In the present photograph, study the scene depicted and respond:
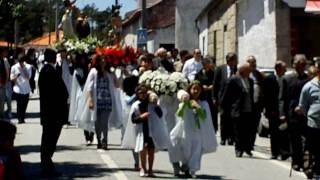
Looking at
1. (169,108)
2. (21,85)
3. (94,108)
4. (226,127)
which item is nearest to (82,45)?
(21,85)

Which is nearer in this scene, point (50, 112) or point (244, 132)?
point (50, 112)

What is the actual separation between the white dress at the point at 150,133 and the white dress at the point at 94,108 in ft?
11.4

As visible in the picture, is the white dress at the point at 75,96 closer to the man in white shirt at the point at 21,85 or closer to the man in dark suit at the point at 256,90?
the man in dark suit at the point at 256,90

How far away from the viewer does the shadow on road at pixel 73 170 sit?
1375 cm

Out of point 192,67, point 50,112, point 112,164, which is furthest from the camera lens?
point 192,67

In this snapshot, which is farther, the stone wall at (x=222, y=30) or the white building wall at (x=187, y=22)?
the white building wall at (x=187, y=22)

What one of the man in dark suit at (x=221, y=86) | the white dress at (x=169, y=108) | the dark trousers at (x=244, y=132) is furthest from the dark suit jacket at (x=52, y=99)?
the man in dark suit at (x=221, y=86)

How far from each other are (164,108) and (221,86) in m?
3.02

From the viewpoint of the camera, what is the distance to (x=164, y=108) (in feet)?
54.1

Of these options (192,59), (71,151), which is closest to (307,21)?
(192,59)

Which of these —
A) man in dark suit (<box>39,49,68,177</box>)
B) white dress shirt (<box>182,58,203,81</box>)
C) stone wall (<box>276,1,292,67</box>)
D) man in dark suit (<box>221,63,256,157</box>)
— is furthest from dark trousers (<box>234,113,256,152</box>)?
stone wall (<box>276,1,292,67</box>)

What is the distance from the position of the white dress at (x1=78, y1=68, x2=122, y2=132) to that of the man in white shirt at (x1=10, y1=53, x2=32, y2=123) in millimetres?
6835

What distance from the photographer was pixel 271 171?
49.1 ft

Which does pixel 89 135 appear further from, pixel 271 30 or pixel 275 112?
pixel 271 30
